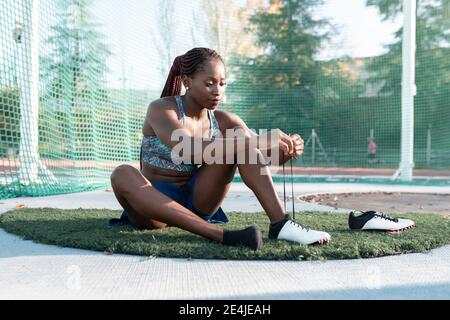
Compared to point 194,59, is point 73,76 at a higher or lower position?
higher

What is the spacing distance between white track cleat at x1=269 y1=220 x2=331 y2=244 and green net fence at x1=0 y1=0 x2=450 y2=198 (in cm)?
380

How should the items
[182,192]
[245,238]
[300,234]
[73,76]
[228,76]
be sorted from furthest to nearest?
[228,76]
[73,76]
[182,192]
[300,234]
[245,238]

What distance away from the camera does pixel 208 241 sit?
7.93 ft

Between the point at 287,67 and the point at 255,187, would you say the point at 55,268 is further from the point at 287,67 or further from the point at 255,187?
the point at 287,67

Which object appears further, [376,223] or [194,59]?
[376,223]

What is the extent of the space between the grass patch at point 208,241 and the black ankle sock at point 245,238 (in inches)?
1.4

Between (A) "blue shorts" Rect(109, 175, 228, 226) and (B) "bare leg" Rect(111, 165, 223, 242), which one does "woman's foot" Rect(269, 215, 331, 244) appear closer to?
(B) "bare leg" Rect(111, 165, 223, 242)

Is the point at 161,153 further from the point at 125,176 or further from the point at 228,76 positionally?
the point at 228,76

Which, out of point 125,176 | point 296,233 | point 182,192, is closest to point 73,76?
point 182,192

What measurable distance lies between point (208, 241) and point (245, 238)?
0.80 feet

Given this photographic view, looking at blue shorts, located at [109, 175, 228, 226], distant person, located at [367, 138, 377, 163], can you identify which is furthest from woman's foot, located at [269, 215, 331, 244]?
distant person, located at [367, 138, 377, 163]

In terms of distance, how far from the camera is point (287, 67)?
14016 mm

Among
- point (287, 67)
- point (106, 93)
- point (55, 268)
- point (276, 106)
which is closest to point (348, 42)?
point (287, 67)

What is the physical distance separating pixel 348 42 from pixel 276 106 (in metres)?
3.23
